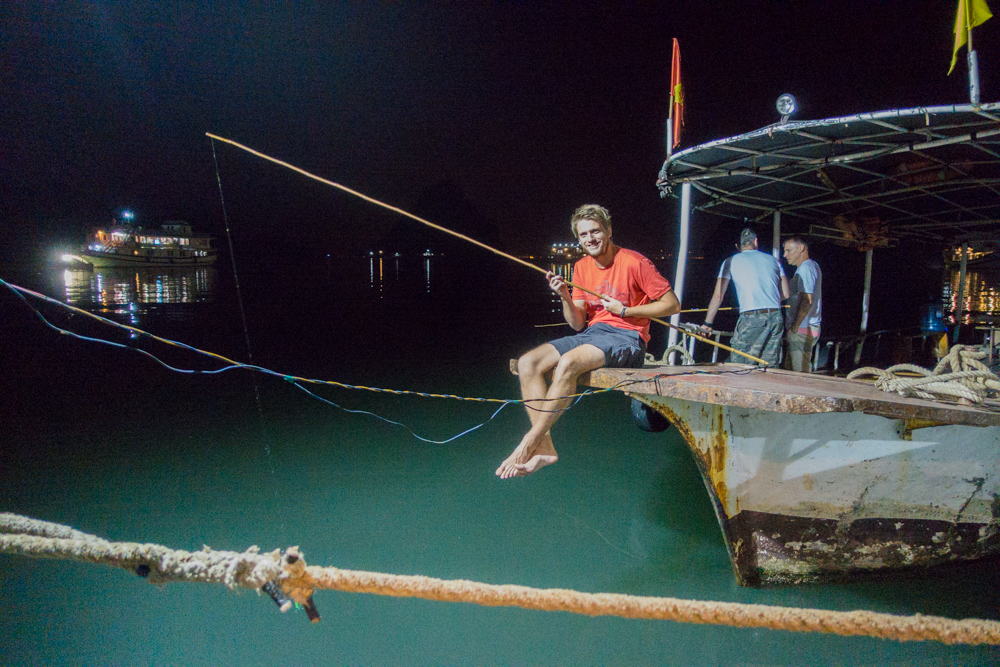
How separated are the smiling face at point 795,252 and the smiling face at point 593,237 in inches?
139

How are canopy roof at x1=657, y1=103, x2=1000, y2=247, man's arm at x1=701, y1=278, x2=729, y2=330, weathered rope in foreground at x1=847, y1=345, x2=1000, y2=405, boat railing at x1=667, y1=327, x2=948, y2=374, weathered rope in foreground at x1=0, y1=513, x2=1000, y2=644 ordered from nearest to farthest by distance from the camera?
1. weathered rope in foreground at x1=0, y1=513, x2=1000, y2=644
2. weathered rope in foreground at x1=847, y1=345, x2=1000, y2=405
3. canopy roof at x1=657, y1=103, x2=1000, y2=247
4. man's arm at x1=701, y1=278, x2=729, y2=330
5. boat railing at x1=667, y1=327, x2=948, y2=374

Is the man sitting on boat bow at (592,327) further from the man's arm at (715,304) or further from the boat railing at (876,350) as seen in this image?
the boat railing at (876,350)

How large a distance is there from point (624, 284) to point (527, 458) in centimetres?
147

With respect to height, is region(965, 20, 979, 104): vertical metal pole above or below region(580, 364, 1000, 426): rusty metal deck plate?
above

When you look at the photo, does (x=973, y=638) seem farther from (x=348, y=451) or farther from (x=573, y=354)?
(x=348, y=451)

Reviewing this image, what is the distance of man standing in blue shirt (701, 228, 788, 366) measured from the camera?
17.9 ft

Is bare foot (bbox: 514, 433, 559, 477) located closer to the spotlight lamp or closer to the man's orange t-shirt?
the man's orange t-shirt

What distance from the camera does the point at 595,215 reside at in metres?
3.78

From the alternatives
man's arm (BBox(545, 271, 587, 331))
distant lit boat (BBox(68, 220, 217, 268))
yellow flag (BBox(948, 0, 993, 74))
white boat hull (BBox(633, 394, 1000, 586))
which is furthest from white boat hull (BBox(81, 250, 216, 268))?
yellow flag (BBox(948, 0, 993, 74))

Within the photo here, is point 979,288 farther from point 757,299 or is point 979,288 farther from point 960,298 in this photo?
point 757,299

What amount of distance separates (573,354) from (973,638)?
2294mm

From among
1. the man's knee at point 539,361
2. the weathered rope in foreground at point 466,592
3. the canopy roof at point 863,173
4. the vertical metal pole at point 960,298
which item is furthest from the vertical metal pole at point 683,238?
the vertical metal pole at point 960,298

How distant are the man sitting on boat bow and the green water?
1.59 metres

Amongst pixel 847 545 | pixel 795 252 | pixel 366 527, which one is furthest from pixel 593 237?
pixel 366 527
